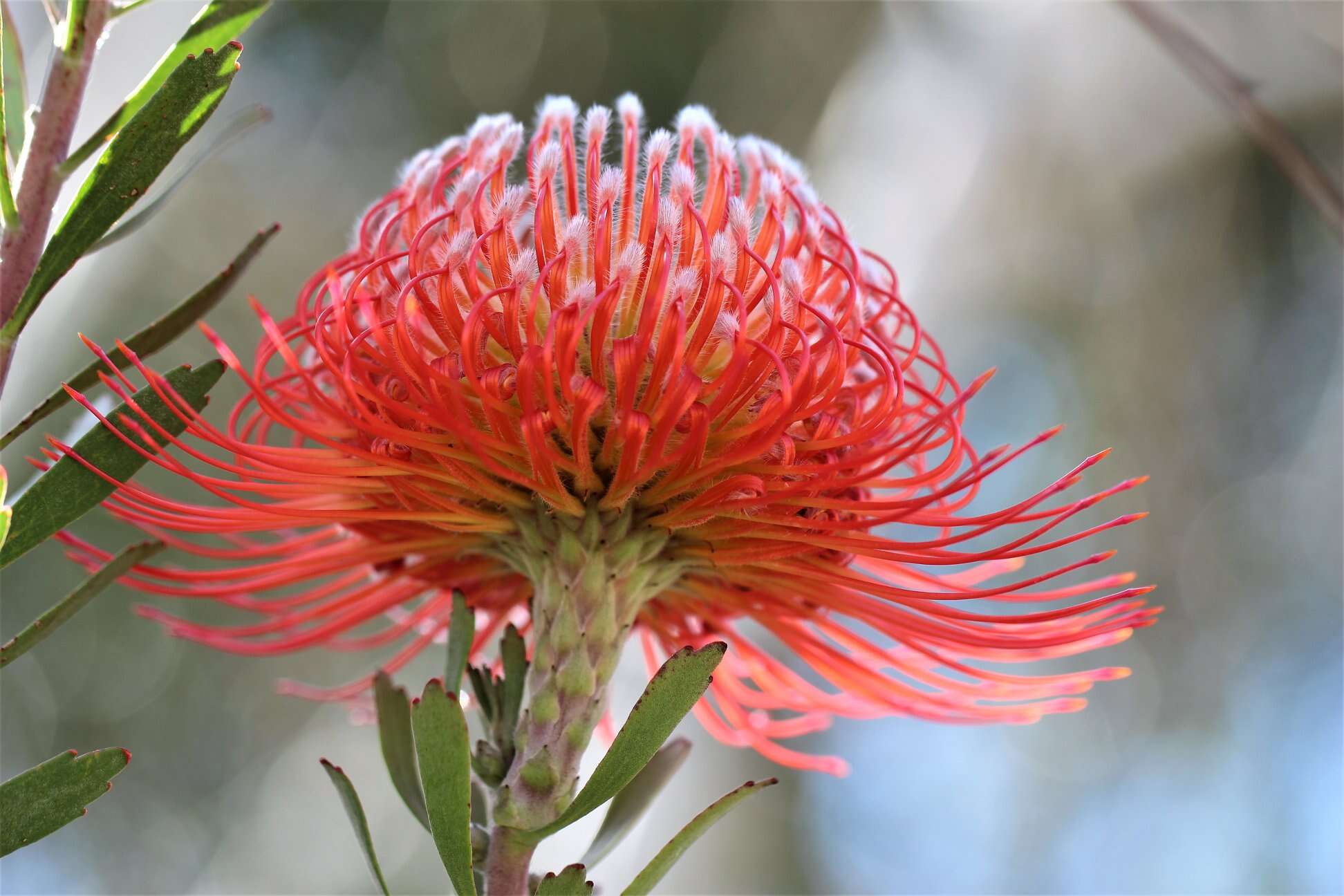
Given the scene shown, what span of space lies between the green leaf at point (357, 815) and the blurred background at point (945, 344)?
215 cm

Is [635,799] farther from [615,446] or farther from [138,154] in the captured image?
[138,154]

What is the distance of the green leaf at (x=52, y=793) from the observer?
0.50 metres

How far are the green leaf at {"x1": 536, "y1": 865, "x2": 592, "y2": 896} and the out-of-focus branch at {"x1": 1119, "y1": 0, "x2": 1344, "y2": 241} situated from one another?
2.42 ft

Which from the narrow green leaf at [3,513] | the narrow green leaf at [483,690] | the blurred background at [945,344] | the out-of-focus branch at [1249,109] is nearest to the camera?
the narrow green leaf at [3,513]

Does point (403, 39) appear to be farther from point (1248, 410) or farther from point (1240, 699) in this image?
point (1240, 699)

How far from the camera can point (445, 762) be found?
1.76 ft

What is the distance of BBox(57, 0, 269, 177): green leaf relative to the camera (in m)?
0.62

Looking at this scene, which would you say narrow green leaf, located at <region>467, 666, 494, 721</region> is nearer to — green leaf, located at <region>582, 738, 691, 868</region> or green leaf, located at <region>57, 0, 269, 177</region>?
green leaf, located at <region>582, 738, 691, 868</region>

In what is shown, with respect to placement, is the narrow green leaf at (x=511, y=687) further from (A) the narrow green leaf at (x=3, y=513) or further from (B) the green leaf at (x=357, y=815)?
(A) the narrow green leaf at (x=3, y=513)

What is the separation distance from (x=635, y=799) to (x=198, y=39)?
0.51m

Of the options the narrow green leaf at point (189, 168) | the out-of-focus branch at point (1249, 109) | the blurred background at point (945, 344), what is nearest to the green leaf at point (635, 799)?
the narrow green leaf at point (189, 168)

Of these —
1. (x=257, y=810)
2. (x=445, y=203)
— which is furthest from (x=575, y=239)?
(x=257, y=810)

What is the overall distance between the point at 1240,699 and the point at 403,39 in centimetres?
297

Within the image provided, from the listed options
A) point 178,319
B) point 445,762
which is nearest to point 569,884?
point 445,762
